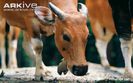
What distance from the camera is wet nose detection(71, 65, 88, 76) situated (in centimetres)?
648

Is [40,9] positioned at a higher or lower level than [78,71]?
higher

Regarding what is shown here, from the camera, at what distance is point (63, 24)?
657 centimetres

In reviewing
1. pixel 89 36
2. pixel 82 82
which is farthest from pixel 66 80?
pixel 89 36

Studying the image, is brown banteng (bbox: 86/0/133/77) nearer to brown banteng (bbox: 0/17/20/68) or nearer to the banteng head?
the banteng head

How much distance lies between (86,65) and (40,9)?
0.97 metres

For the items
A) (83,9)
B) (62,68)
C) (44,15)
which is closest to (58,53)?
(62,68)

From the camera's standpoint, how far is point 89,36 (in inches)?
262

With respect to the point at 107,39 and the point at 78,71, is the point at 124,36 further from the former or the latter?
the point at 78,71

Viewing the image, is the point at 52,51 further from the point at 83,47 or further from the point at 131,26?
the point at 131,26

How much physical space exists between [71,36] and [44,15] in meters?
0.50

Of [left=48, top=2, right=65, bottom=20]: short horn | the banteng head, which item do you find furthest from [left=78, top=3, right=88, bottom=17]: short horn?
[left=48, top=2, right=65, bottom=20]: short horn

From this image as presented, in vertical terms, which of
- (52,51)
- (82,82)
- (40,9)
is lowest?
(82,82)

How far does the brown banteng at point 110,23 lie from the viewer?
22.2ft

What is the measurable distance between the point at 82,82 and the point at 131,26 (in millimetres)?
1019
